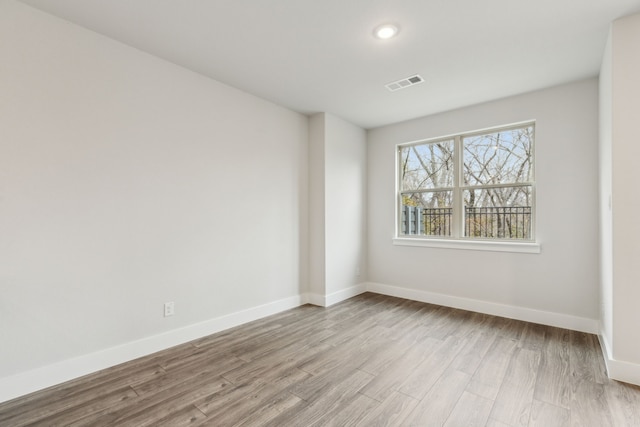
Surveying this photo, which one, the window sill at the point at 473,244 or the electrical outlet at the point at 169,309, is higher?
the window sill at the point at 473,244

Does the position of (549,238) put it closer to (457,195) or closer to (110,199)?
(457,195)

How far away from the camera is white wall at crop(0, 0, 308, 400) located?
6.55 feet

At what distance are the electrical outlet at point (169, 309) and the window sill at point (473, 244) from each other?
3.03m

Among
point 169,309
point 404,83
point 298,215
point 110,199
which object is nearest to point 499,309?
point 298,215

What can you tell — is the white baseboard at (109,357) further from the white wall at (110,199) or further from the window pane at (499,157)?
the window pane at (499,157)

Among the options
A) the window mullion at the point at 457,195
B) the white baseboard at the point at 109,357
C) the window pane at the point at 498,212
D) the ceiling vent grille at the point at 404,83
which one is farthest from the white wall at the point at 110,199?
the window pane at the point at 498,212

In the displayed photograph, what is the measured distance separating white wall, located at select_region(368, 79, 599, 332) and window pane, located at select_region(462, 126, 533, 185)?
17 cm

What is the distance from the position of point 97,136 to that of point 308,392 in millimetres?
2450

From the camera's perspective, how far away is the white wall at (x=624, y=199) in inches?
83.6

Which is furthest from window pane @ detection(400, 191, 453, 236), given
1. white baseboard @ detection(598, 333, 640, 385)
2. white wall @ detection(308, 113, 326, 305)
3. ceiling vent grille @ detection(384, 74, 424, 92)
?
white baseboard @ detection(598, 333, 640, 385)

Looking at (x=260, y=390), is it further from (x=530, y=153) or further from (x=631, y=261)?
(x=530, y=153)

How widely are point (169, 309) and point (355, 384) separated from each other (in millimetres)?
1750

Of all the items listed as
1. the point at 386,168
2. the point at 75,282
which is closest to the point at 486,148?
the point at 386,168

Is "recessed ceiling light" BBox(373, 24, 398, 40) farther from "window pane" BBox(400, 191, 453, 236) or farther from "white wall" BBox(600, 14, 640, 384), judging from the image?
"window pane" BBox(400, 191, 453, 236)
